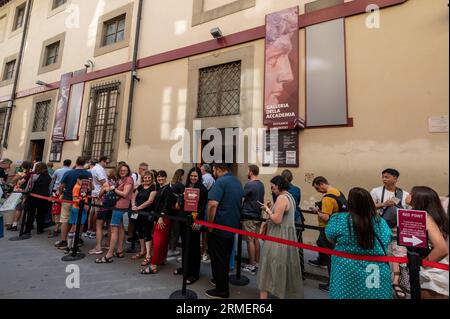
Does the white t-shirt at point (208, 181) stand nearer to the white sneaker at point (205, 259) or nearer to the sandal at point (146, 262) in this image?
the white sneaker at point (205, 259)

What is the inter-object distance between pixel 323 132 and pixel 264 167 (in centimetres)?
147

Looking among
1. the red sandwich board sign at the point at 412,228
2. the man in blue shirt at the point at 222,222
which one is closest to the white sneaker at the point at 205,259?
the man in blue shirt at the point at 222,222

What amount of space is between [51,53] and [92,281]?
1238 cm

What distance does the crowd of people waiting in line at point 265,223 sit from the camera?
2.13 m

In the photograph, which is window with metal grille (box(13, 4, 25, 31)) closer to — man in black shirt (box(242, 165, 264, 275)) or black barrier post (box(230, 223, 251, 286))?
man in black shirt (box(242, 165, 264, 275))

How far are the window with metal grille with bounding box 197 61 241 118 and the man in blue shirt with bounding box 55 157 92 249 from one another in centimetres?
330

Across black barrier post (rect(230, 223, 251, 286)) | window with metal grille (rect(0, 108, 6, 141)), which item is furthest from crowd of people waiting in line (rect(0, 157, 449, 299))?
window with metal grille (rect(0, 108, 6, 141))

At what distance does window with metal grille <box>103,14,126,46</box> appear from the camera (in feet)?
31.5

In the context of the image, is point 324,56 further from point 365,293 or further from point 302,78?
point 365,293

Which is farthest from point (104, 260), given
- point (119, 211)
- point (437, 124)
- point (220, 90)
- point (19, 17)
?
point (19, 17)

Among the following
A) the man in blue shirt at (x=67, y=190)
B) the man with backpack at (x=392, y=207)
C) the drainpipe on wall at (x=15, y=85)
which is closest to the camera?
the man with backpack at (x=392, y=207)

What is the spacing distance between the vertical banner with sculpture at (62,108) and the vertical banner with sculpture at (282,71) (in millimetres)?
8320

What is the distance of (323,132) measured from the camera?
17.8 ft

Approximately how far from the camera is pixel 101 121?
9.30 meters
